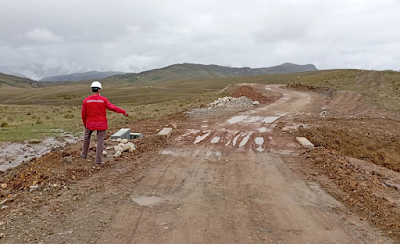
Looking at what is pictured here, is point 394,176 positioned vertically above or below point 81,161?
below

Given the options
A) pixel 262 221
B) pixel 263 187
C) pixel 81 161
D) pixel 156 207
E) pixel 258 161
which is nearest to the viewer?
pixel 262 221

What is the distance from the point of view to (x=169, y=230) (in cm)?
439

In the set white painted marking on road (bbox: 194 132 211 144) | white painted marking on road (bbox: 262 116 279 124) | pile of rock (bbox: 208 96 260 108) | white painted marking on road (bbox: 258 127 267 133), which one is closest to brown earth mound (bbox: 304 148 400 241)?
white painted marking on road (bbox: 258 127 267 133)

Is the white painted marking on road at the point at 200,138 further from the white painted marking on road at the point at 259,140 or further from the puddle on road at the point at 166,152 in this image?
the white painted marking on road at the point at 259,140

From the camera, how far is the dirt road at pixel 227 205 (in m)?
4.30

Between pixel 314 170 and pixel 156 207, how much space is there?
14.4ft

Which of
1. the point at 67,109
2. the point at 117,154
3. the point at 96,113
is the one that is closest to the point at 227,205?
the point at 96,113

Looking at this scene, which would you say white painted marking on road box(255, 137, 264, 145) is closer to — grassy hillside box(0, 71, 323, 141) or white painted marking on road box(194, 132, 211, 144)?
white painted marking on road box(194, 132, 211, 144)

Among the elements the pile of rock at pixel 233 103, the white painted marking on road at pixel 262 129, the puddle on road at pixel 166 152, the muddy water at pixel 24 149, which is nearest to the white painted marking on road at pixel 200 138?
the puddle on road at pixel 166 152

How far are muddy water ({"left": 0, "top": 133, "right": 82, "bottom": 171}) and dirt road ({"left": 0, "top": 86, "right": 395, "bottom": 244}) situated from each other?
3682 mm

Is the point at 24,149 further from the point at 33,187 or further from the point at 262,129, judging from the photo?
the point at 262,129

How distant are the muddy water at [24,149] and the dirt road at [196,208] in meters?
3.68

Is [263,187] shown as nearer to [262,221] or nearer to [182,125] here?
[262,221]

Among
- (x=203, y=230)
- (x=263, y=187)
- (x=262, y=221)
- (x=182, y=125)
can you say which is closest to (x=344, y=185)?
(x=263, y=187)
